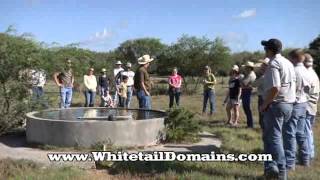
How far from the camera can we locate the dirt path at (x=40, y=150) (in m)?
8.52

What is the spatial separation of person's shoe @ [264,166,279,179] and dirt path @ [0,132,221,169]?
2.37 meters

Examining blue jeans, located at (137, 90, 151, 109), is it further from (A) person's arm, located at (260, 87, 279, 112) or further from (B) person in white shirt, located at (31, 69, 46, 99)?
(A) person's arm, located at (260, 87, 279, 112)

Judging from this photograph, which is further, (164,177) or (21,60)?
(21,60)

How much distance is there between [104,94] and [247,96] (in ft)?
22.3

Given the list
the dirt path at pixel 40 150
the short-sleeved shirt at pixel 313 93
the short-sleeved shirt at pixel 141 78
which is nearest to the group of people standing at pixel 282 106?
the short-sleeved shirt at pixel 313 93

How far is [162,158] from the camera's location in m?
8.58

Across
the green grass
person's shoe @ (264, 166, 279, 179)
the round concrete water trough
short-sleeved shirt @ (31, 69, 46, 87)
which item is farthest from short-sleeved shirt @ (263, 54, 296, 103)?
short-sleeved shirt @ (31, 69, 46, 87)

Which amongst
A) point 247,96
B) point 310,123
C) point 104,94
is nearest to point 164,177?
point 310,123

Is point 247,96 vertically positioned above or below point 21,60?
below

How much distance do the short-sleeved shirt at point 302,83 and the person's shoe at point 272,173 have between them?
57.6 inches

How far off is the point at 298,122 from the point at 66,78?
8.91 metres

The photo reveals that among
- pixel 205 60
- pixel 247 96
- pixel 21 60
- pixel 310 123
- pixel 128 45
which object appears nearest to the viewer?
pixel 310 123

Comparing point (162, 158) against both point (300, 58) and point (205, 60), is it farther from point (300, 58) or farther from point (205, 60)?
point (205, 60)

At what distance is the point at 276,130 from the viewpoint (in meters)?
7.30
